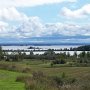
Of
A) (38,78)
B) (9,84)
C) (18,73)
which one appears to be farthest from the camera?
(18,73)

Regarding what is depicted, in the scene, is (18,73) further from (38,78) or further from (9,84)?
(9,84)

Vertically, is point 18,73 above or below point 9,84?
above

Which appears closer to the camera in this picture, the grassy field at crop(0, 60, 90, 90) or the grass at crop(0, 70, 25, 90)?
the grass at crop(0, 70, 25, 90)

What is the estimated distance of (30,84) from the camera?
858 inches

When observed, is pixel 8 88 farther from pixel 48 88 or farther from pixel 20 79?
pixel 20 79

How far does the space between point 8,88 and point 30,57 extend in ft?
384

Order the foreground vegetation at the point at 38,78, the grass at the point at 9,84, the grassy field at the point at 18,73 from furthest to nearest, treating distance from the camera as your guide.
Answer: the grassy field at the point at 18,73, the foreground vegetation at the point at 38,78, the grass at the point at 9,84

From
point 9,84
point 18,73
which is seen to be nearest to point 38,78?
point 9,84

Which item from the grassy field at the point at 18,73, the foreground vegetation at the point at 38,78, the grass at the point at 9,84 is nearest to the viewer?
the grass at the point at 9,84

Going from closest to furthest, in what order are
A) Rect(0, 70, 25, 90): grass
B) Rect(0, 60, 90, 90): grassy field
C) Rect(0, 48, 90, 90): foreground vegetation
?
Rect(0, 70, 25, 90): grass < Rect(0, 48, 90, 90): foreground vegetation < Rect(0, 60, 90, 90): grassy field

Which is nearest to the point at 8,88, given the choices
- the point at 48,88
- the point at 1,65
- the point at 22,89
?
the point at 22,89

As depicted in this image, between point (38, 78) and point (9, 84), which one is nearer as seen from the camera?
point (9, 84)

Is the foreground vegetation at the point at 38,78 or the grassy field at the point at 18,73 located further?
the grassy field at the point at 18,73

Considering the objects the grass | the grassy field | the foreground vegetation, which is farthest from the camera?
the grassy field
